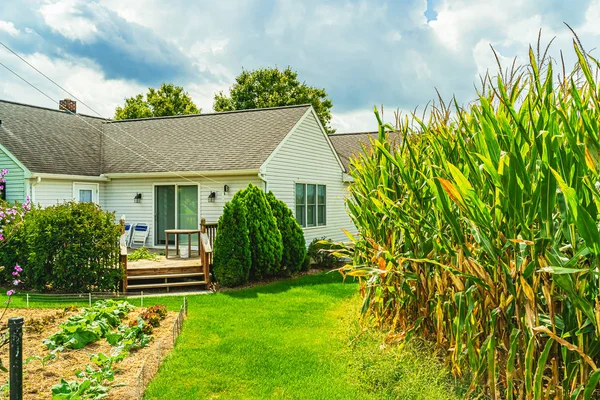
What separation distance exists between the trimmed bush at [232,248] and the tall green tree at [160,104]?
2747 cm

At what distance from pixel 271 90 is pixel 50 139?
2264cm

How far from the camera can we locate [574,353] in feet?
8.86

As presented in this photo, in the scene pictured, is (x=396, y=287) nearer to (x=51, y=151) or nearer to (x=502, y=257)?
(x=502, y=257)

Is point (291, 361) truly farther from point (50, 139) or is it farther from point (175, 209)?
point (50, 139)

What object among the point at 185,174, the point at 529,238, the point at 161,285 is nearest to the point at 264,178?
the point at 185,174

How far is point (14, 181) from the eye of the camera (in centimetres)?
1260

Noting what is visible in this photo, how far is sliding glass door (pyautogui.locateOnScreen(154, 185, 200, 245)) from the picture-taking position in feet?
43.0

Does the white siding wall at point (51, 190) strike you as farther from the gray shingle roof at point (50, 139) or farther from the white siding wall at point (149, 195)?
the white siding wall at point (149, 195)

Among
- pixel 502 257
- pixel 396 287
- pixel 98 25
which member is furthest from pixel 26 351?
pixel 98 25

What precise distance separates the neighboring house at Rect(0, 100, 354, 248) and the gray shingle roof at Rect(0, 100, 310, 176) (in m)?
0.04

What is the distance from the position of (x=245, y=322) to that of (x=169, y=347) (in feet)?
4.73

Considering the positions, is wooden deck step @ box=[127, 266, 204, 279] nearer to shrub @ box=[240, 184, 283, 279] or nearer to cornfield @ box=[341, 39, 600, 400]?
shrub @ box=[240, 184, 283, 279]

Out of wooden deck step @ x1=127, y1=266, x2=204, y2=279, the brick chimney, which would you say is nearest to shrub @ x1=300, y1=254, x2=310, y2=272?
wooden deck step @ x1=127, y1=266, x2=204, y2=279

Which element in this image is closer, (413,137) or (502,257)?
(502,257)
